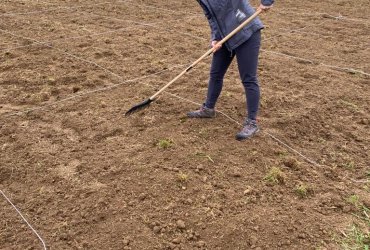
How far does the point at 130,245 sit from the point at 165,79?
2.50m

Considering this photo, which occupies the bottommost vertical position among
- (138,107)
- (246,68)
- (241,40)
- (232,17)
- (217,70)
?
(138,107)

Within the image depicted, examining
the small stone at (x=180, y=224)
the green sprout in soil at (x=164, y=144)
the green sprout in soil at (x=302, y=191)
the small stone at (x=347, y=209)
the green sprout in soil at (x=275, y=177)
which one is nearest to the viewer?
the small stone at (x=180, y=224)

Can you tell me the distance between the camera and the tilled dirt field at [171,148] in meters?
2.50

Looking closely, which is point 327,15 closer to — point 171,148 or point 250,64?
point 250,64

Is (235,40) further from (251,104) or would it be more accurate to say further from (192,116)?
(192,116)

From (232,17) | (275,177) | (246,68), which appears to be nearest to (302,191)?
(275,177)

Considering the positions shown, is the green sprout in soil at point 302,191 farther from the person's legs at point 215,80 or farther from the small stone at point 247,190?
the person's legs at point 215,80

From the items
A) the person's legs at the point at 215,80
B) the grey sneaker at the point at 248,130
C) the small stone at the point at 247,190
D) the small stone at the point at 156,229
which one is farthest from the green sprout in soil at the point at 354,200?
the person's legs at the point at 215,80

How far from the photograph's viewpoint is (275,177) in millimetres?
2926

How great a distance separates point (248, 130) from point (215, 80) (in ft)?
1.75

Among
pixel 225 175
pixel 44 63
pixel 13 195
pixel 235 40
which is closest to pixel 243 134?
pixel 225 175

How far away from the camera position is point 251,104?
11.0ft

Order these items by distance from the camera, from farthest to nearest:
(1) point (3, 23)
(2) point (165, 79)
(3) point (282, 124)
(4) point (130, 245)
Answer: (1) point (3, 23) → (2) point (165, 79) → (3) point (282, 124) → (4) point (130, 245)

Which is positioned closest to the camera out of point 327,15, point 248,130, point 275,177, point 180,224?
point 180,224
